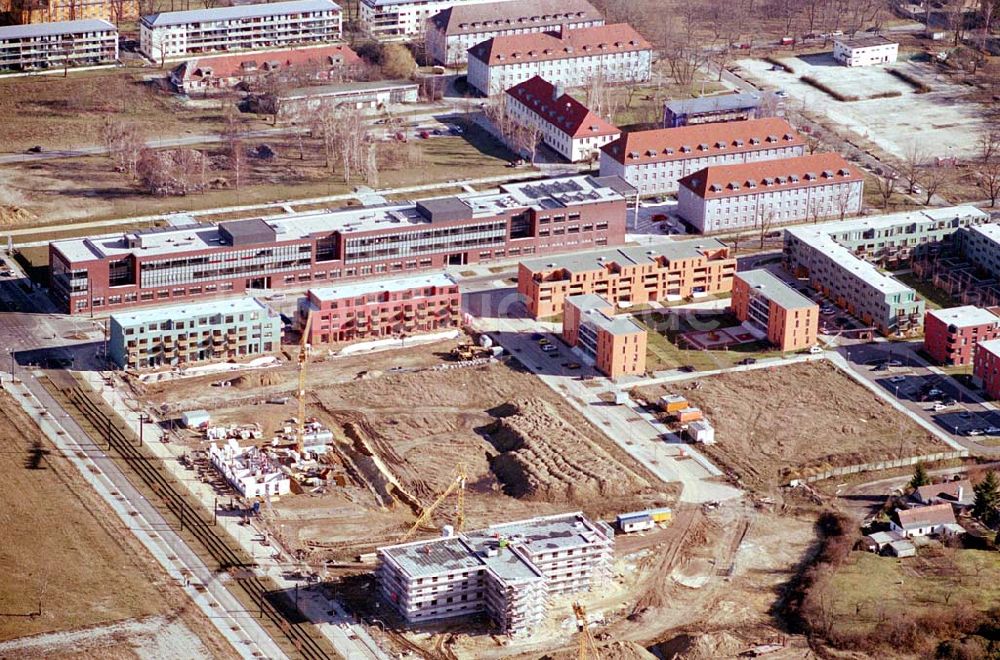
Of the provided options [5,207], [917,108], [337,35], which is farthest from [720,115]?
[5,207]

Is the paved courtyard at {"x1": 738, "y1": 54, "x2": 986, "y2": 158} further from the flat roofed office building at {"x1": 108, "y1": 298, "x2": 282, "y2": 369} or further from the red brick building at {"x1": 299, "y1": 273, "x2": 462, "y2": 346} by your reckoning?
the flat roofed office building at {"x1": 108, "y1": 298, "x2": 282, "y2": 369}

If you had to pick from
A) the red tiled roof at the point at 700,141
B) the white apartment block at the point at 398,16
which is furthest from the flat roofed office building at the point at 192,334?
the white apartment block at the point at 398,16

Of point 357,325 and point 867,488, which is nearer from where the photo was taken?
point 867,488

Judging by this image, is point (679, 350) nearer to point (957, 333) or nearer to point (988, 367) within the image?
point (957, 333)

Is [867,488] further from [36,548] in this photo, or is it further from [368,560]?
[36,548]

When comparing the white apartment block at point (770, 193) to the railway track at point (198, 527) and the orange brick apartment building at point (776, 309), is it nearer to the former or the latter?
the orange brick apartment building at point (776, 309)

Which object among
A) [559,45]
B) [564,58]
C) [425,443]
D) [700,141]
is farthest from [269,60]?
[425,443]
